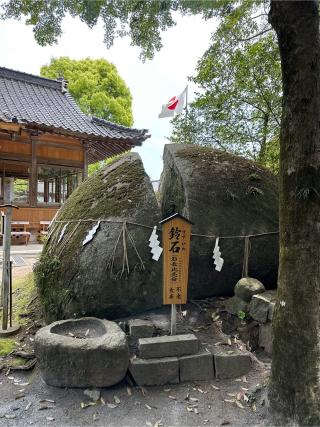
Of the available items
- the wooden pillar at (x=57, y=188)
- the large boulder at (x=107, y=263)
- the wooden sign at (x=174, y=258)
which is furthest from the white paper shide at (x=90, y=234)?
the wooden pillar at (x=57, y=188)

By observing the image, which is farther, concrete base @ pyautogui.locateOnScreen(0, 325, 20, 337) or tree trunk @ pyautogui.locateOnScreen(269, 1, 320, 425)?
concrete base @ pyautogui.locateOnScreen(0, 325, 20, 337)

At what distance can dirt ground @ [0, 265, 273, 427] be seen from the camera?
263 cm

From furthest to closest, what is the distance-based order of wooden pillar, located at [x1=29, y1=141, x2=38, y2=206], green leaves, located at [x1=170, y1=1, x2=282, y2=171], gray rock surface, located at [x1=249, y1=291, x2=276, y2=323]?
wooden pillar, located at [x1=29, y1=141, x2=38, y2=206] → green leaves, located at [x1=170, y1=1, x2=282, y2=171] → gray rock surface, located at [x1=249, y1=291, x2=276, y2=323]

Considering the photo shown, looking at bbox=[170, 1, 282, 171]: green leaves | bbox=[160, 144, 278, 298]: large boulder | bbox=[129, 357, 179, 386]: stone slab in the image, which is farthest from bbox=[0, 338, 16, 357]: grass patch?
bbox=[170, 1, 282, 171]: green leaves

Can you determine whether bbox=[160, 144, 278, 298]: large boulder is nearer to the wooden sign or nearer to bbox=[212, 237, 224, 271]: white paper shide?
bbox=[212, 237, 224, 271]: white paper shide

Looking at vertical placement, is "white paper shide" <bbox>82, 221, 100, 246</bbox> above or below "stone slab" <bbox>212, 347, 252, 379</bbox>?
above

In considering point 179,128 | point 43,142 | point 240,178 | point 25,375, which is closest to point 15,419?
point 25,375

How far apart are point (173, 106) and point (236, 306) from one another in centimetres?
1003

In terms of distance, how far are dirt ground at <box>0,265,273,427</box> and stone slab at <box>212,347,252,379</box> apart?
58 mm

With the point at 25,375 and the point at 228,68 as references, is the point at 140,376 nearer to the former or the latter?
the point at 25,375

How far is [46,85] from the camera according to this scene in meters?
14.3

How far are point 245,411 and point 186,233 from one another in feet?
5.51

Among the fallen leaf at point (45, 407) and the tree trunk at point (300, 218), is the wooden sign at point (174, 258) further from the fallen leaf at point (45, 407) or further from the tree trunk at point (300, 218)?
the fallen leaf at point (45, 407)

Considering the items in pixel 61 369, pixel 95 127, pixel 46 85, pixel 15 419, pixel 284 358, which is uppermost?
pixel 46 85
